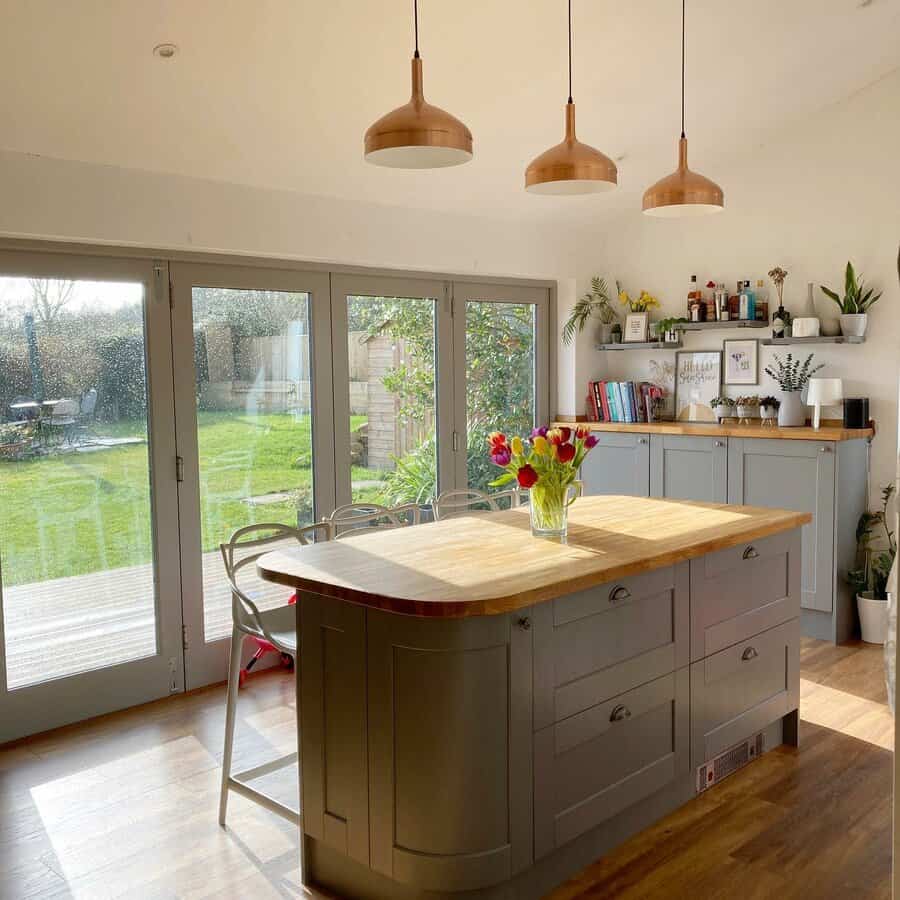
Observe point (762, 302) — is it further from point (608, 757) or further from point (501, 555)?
point (608, 757)

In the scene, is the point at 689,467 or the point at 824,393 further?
the point at 689,467

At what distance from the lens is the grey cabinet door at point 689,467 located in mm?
5441

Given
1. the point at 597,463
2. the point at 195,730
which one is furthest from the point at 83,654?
the point at 597,463

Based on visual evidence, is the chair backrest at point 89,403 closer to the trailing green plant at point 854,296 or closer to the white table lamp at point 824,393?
the white table lamp at point 824,393

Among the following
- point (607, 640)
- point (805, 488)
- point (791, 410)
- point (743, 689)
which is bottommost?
point (743, 689)

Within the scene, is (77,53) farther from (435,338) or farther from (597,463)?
(597,463)

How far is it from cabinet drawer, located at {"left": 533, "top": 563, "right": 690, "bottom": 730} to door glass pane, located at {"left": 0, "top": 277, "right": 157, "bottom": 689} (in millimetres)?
2426

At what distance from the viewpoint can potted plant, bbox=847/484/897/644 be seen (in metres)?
5.05

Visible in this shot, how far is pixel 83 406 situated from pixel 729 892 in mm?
3133

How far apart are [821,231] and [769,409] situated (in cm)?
106

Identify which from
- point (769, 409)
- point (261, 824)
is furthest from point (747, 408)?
point (261, 824)

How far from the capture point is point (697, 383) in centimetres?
605

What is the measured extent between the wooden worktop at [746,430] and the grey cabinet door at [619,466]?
0.06 m

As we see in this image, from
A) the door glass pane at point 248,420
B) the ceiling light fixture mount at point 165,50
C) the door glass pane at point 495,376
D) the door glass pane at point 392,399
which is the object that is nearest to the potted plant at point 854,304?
the door glass pane at point 495,376
